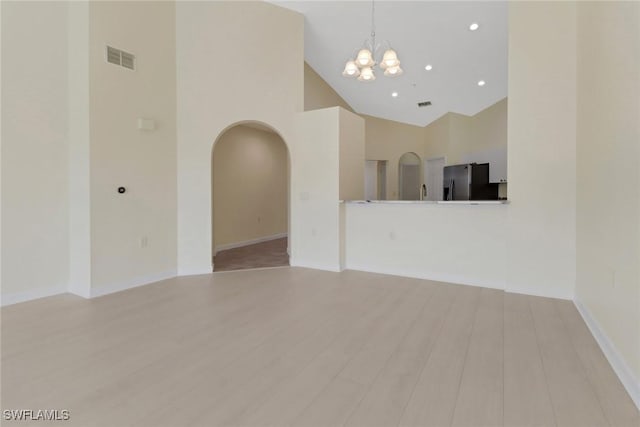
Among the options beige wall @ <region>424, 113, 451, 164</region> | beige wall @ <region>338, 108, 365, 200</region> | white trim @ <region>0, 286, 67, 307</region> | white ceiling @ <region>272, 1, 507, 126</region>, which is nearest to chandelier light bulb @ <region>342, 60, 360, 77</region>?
beige wall @ <region>338, 108, 365, 200</region>

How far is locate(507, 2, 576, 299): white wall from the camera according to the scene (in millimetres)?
3203

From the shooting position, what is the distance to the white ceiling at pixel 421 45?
454cm

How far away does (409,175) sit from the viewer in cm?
983

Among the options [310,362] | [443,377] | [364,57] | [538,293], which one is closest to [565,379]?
[443,377]

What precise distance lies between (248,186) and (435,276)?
4.62 metres

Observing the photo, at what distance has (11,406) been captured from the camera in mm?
1663

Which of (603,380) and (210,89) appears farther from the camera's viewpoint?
(210,89)

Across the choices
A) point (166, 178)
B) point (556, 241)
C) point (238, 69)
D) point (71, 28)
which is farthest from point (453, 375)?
point (71, 28)

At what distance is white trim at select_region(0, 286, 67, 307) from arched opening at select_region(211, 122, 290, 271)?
2.00 meters

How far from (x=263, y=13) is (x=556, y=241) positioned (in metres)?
4.80

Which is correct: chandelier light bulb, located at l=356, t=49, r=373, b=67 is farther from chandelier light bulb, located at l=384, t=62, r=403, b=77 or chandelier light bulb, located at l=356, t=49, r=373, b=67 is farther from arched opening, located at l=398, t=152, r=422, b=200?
arched opening, located at l=398, t=152, r=422, b=200

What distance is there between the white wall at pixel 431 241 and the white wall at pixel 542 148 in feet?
0.76

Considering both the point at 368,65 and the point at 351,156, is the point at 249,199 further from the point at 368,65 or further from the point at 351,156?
the point at 368,65

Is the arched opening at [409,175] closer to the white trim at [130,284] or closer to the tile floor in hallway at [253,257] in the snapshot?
the tile floor in hallway at [253,257]
